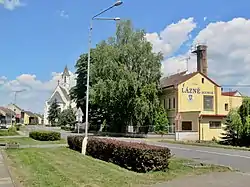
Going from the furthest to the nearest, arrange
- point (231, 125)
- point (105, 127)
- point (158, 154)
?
point (105, 127) → point (231, 125) → point (158, 154)

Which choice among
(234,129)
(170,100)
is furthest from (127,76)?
(234,129)

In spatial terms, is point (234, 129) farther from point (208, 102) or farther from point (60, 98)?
point (60, 98)

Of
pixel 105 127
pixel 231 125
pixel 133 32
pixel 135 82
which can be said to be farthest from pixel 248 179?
pixel 105 127

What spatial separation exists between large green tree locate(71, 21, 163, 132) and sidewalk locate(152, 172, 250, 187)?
37.6 m

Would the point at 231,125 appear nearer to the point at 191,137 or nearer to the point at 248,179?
the point at 191,137

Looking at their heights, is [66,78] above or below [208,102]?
above

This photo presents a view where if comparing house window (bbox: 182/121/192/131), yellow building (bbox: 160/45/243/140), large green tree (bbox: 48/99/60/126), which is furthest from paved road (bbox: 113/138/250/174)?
large green tree (bbox: 48/99/60/126)

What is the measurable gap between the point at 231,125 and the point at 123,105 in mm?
18125

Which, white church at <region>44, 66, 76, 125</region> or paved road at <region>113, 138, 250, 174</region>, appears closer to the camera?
paved road at <region>113, 138, 250, 174</region>

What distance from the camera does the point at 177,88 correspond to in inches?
2115

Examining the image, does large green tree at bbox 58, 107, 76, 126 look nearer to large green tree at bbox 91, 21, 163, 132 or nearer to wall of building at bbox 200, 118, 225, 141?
large green tree at bbox 91, 21, 163, 132

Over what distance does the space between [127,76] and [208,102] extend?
44.6 feet

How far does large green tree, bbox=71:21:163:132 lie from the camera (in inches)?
2000

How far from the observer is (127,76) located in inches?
1998
